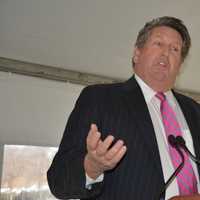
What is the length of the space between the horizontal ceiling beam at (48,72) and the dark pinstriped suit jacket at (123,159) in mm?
Answer: 1322

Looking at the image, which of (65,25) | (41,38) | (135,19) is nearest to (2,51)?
(41,38)

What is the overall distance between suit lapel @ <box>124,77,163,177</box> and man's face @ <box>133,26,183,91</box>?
108 millimetres

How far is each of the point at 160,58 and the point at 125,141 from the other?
0.45 meters

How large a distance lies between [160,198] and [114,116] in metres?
0.31

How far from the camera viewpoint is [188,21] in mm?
3281

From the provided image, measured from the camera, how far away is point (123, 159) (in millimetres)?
1169

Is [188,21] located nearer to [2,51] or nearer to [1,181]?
[2,51]

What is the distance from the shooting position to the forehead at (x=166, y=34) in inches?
60.1

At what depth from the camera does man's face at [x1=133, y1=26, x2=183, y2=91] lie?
148cm

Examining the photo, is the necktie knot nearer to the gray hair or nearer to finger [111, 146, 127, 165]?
the gray hair

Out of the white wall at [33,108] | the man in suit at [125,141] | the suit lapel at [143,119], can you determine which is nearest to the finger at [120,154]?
the man in suit at [125,141]

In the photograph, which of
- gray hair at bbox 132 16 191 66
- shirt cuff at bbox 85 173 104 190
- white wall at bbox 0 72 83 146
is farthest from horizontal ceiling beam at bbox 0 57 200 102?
shirt cuff at bbox 85 173 104 190

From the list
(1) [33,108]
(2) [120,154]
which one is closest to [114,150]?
(2) [120,154]

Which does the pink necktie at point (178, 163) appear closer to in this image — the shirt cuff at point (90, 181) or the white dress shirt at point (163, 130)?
the white dress shirt at point (163, 130)
